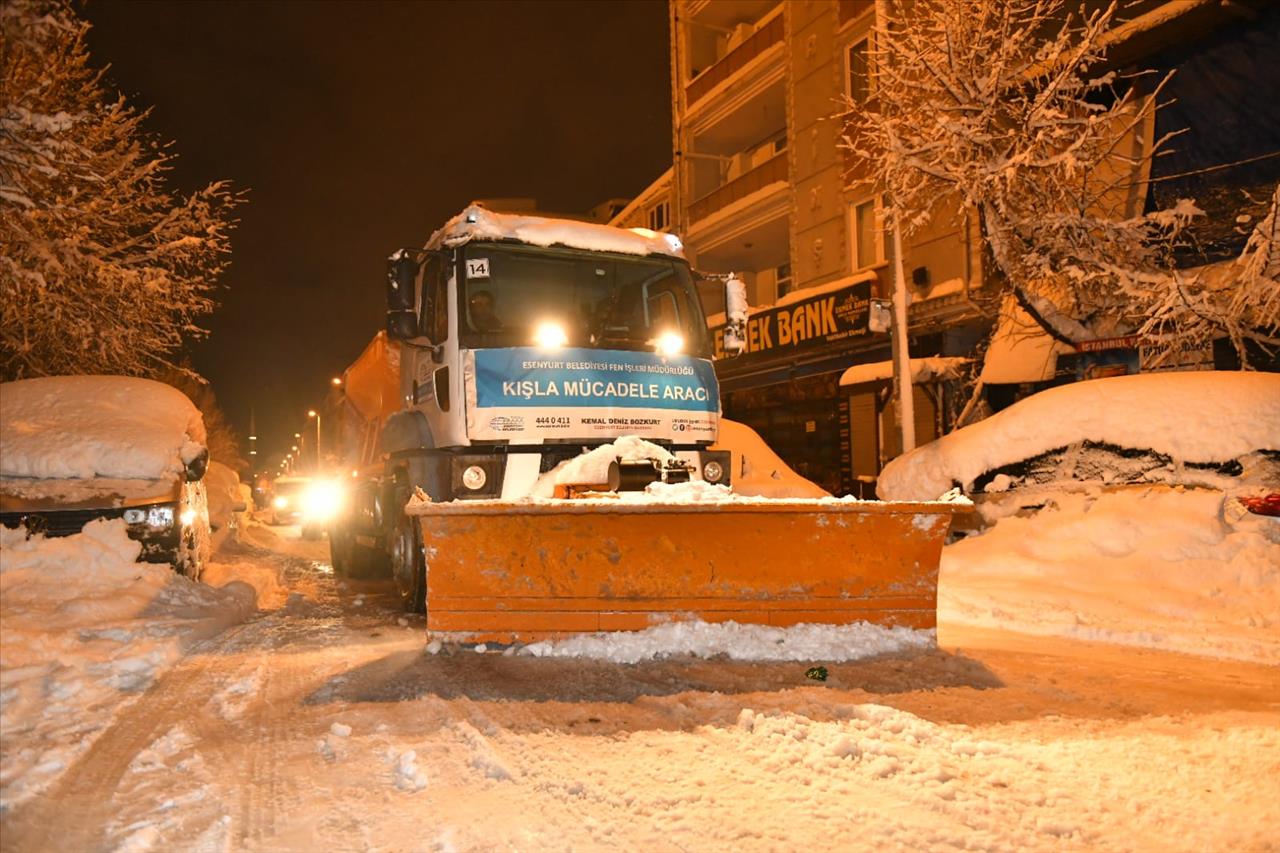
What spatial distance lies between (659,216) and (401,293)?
82.9 ft

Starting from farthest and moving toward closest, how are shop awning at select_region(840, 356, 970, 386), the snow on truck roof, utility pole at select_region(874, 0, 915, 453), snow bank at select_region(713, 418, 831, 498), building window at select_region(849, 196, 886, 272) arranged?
building window at select_region(849, 196, 886, 272) → shop awning at select_region(840, 356, 970, 386) → utility pole at select_region(874, 0, 915, 453) → snow bank at select_region(713, 418, 831, 498) → the snow on truck roof

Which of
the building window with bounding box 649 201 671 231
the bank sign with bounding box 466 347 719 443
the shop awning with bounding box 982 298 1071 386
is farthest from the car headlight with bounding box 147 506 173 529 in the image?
the building window with bounding box 649 201 671 231

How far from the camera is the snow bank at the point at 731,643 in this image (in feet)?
17.8

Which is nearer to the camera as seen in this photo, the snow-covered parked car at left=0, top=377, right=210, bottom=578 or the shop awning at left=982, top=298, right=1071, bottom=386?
the snow-covered parked car at left=0, top=377, right=210, bottom=578

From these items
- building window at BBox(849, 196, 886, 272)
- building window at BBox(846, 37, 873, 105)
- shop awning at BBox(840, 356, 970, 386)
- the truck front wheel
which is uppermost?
building window at BBox(846, 37, 873, 105)

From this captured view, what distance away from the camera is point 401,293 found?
23.2ft

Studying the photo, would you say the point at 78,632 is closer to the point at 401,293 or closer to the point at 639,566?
the point at 401,293

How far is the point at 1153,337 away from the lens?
1063cm

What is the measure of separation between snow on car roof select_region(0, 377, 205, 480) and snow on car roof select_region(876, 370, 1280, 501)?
24.6 ft

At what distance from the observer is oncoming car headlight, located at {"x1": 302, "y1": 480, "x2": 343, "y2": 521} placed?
1269 cm

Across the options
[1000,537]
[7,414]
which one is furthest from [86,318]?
[1000,537]

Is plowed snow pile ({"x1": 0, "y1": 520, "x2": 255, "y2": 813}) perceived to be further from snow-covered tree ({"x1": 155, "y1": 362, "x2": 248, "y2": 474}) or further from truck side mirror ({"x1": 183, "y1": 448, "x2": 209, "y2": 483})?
snow-covered tree ({"x1": 155, "y1": 362, "x2": 248, "y2": 474})

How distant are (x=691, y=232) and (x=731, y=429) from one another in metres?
14.0

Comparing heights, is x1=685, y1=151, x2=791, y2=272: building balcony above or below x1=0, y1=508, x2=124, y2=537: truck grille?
above
